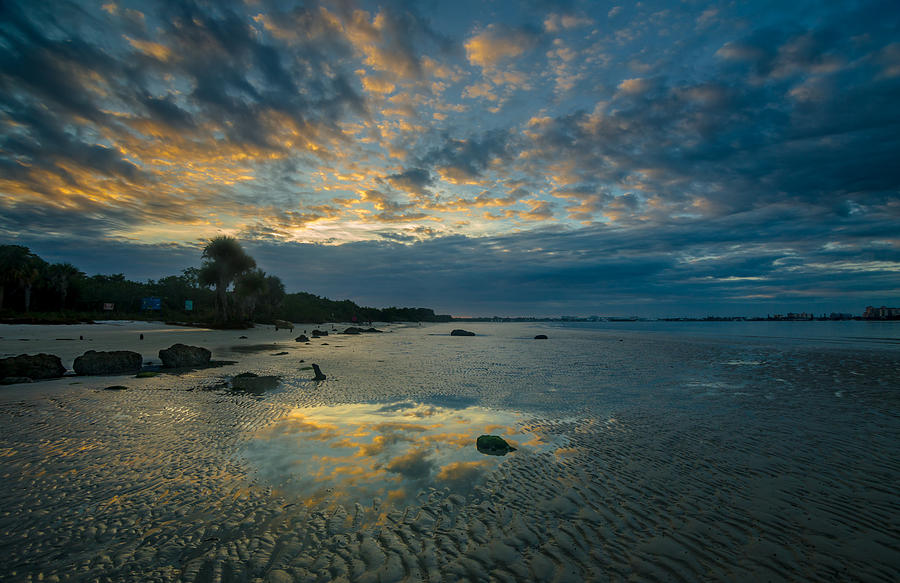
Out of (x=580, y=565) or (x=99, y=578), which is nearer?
(x=99, y=578)

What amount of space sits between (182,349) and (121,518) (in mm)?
19077

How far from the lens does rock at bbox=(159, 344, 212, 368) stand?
20.7 m

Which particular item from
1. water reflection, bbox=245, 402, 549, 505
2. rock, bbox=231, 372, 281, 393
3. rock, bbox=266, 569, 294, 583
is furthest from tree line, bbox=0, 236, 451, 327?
rock, bbox=266, 569, 294, 583

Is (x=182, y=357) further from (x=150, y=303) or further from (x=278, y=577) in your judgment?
(x=150, y=303)

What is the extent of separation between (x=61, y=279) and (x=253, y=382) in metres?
84.2

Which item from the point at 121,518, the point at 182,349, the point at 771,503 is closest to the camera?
the point at 121,518

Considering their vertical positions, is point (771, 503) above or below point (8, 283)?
below

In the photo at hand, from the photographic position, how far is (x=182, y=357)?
21.1 meters

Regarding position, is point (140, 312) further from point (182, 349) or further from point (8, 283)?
point (182, 349)

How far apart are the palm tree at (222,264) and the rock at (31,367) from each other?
55.6 meters

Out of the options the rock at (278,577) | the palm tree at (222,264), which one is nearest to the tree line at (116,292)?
the palm tree at (222,264)

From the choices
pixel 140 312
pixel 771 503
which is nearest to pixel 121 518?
pixel 771 503

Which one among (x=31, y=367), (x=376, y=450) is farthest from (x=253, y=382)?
(x=376, y=450)

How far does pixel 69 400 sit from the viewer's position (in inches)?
481
